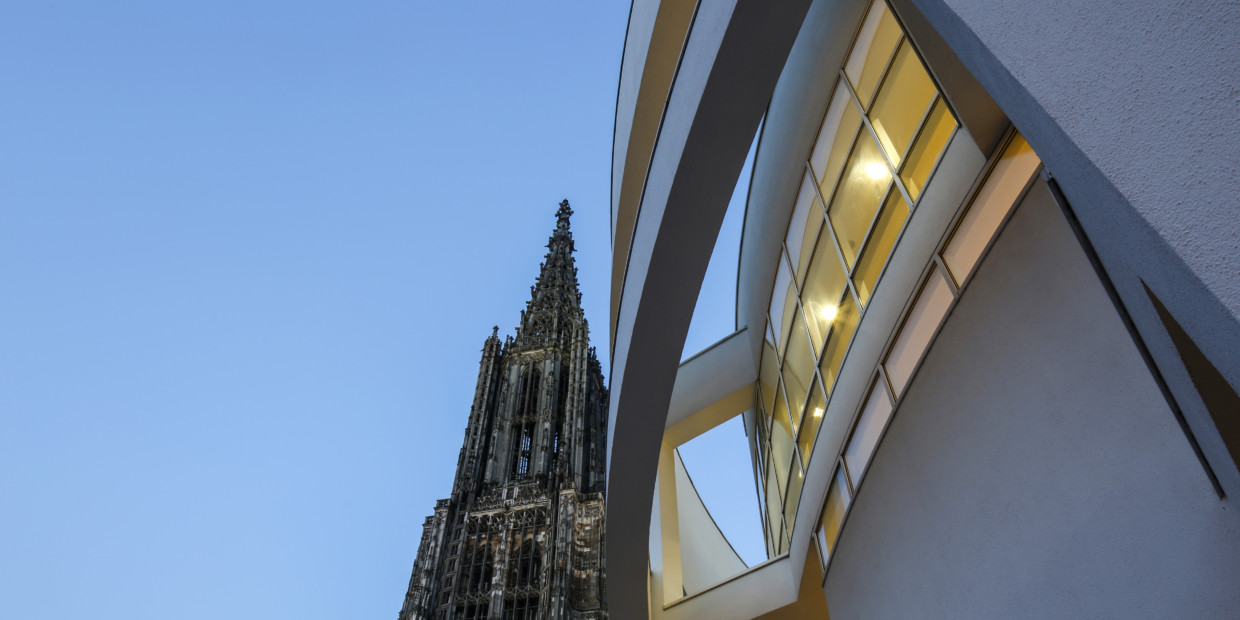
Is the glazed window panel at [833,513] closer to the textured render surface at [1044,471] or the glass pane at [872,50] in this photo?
the textured render surface at [1044,471]

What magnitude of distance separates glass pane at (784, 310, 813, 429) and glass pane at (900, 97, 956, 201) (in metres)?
2.82

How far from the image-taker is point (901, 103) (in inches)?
251

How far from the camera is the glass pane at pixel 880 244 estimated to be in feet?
22.0

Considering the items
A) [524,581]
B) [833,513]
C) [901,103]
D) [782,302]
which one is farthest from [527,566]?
[901,103]

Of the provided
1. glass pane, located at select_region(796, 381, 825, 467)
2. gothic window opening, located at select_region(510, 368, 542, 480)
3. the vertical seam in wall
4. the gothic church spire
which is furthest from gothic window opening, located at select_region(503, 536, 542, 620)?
the vertical seam in wall

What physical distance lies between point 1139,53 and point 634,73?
8147mm

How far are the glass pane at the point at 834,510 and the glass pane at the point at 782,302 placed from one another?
6.66 feet

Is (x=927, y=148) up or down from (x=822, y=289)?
down

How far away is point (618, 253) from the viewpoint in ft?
37.8

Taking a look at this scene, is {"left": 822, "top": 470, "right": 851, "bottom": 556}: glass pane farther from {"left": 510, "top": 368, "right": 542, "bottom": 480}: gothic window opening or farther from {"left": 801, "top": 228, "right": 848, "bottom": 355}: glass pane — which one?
{"left": 510, "top": 368, "right": 542, "bottom": 480}: gothic window opening

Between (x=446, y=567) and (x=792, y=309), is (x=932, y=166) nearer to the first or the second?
(x=792, y=309)

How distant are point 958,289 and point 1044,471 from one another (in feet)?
4.95

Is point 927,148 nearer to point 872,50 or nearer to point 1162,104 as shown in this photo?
point 872,50

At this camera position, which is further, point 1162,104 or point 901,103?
point 901,103
